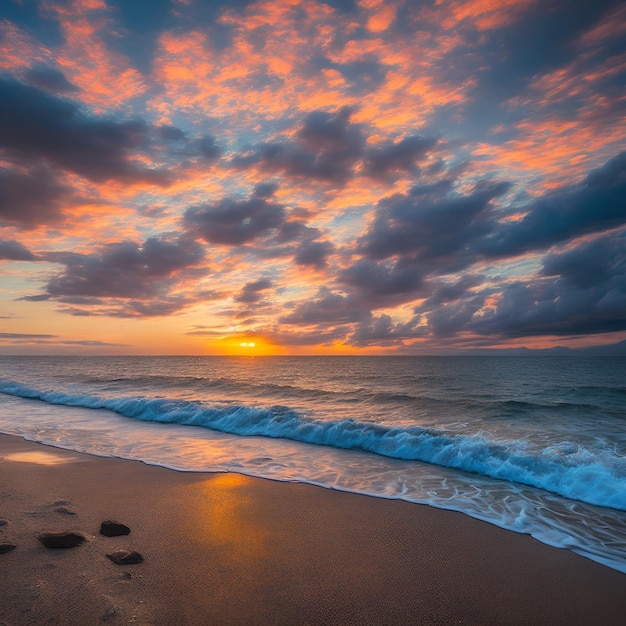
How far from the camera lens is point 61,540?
452cm

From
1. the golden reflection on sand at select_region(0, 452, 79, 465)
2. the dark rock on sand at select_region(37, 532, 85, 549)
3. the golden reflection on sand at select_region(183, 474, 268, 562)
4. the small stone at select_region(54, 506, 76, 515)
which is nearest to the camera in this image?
the dark rock on sand at select_region(37, 532, 85, 549)

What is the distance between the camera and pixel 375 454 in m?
11.0

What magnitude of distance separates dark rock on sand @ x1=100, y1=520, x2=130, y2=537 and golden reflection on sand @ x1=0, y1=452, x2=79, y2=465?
4.51 meters

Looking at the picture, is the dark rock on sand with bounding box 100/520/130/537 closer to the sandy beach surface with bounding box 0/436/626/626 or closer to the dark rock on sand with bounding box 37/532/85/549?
the sandy beach surface with bounding box 0/436/626/626

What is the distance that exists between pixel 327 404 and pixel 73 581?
58.0 ft

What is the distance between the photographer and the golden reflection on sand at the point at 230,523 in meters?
4.81

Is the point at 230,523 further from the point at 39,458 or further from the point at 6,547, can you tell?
the point at 39,458

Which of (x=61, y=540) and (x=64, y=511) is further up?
(x=61, y=540)

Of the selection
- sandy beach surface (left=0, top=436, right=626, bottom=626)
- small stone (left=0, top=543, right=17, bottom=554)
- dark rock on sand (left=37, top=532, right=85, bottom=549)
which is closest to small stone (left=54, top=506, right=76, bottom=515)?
sandy beach surface (left=0, top=436, right=626, bottom=626)

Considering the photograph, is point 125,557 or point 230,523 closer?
point 125,557

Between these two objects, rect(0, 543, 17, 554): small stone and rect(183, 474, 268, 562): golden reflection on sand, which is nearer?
rect(0, 543, 17, 554): small stone

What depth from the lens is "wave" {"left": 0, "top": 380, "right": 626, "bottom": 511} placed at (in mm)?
7754

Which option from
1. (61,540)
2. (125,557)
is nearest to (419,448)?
(125,557)

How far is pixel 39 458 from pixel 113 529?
542cm
